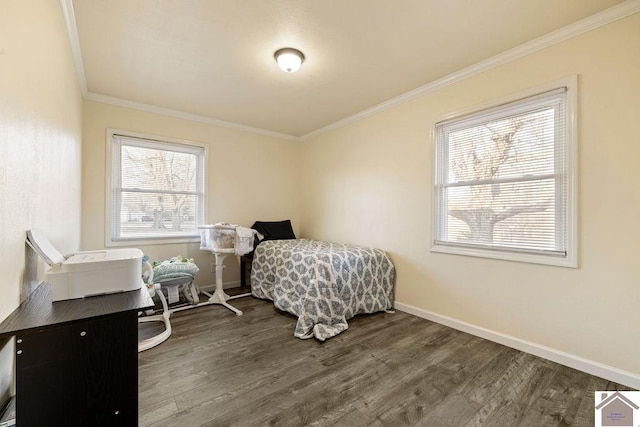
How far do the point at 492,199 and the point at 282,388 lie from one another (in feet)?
7.63

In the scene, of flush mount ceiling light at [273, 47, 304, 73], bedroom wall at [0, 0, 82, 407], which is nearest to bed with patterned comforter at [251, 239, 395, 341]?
flush mount ceiling light at [273, 47, 304, 73]

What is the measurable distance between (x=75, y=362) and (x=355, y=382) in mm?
1528

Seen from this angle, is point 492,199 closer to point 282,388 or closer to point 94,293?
point 282,388

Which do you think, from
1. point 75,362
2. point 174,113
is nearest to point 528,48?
point 75,362

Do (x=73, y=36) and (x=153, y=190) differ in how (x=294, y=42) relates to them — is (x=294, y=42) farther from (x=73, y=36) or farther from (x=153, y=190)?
(x=153, y=190)

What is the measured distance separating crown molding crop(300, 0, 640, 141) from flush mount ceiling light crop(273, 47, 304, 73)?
4.50ft

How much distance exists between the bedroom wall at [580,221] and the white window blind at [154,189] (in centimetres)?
253

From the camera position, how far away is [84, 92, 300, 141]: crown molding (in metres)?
3.21

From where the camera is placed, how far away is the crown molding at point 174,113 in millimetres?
3213

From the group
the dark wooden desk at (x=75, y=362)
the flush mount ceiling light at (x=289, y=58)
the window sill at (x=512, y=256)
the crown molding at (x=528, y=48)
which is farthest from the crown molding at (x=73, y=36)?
the window sill at (x=512, y=256)

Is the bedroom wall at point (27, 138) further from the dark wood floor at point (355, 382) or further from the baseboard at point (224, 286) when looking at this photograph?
the baseboard at point (224, 286)

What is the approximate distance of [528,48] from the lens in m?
2.23

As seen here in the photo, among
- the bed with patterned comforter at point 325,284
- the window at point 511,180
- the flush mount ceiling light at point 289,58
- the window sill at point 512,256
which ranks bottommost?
the bed with patterned comforter at point 325,284

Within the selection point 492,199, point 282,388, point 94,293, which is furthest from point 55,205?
point 492,199
